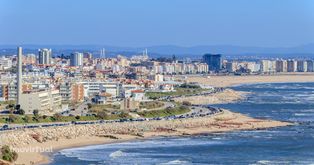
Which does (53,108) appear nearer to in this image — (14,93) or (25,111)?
(25,111)

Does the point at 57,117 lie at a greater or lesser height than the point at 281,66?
lesser

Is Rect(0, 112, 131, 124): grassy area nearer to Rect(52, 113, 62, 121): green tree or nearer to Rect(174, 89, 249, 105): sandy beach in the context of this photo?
Rect(52, 113, 62, 121): green tree

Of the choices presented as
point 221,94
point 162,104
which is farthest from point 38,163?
point 221,94

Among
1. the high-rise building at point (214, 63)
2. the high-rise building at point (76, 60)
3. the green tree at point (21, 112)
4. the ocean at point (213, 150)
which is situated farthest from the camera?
the high-rise building at point (214, 63)

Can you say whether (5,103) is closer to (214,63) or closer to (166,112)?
(166,112)

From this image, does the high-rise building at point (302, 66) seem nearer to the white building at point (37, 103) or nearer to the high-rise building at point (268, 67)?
the high-rise building at point (268, 67)

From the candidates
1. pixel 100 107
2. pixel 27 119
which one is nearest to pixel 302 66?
pixel 100 107

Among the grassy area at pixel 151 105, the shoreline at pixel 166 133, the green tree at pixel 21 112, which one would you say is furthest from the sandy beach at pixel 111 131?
the green tree at pixel 21 112

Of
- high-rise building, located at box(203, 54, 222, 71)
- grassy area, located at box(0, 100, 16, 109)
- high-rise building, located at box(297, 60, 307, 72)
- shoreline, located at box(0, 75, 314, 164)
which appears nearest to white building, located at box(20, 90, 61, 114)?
→ grassy area, located at box(0, 100, 16, 109)
